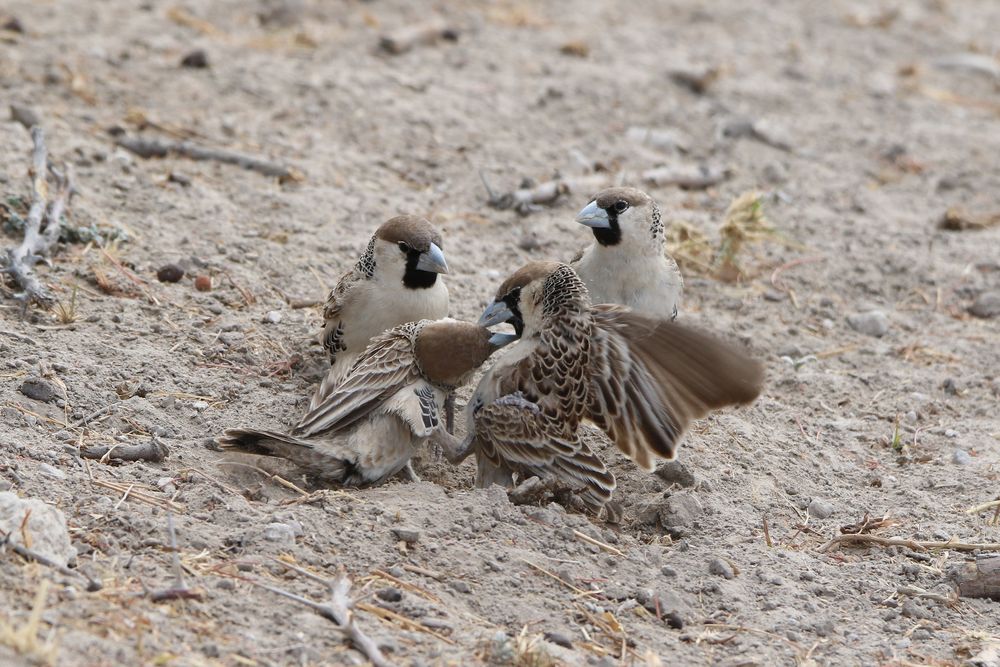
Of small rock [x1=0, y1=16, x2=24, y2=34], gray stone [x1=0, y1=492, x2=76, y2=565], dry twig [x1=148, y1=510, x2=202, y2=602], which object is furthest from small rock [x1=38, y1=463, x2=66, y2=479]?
small rock [x1=0, y1=16, x2=24, y2=34]

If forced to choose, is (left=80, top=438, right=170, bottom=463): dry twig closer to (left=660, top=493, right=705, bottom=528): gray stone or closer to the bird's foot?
the bird's foot

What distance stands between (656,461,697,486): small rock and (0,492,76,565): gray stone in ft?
8.49

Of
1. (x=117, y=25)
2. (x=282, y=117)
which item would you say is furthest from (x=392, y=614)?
(x=117, y=25)

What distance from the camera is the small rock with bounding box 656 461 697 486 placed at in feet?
18.8

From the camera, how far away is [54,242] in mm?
6758

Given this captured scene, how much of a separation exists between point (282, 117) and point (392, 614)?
5461 mm

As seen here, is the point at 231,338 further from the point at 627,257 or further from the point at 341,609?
the point at 341,609

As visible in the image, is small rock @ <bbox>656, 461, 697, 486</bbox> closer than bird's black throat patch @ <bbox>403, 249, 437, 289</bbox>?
Yes

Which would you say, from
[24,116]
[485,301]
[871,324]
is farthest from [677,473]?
[24,116]

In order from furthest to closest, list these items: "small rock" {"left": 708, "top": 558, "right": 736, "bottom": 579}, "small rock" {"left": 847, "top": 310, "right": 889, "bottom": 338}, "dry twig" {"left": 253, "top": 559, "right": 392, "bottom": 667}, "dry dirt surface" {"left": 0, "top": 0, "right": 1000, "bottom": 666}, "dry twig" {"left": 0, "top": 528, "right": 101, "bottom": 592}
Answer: "small rock" {"left": 847, "top": 310, "right": 889, "bottom": 338}
"small rock" {"left": 708, "top": 558, "right": 736, "bottom": 579}
"dry dirt surface" {"left": 0, "top": 0, "right": 1000, "bottom": 666}
"dry twig" {"left": 0, "top": 528, "right": 101, "bottom": 592}
"dry twig" {"left": 253, "top": 559, "right": 392, "bottom": 667}

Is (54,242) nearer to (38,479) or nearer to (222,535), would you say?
(38,479)

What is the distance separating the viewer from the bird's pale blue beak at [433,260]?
20.3 ft

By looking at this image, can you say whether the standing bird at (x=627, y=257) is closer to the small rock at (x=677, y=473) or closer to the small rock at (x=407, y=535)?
the small rock at (x=677, y=473)

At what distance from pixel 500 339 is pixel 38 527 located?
7.00 ft
